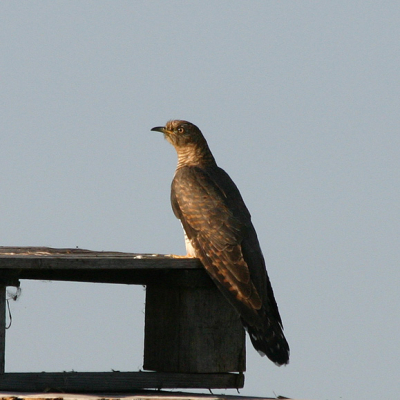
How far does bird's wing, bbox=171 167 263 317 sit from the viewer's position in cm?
717

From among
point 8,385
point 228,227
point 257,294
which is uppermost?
point 228,227

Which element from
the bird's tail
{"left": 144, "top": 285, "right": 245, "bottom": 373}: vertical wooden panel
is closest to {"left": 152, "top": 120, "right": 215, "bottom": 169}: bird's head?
{"left": 144, "top": 285, "right": 245, "bottom": 373}: vertical wooden panel

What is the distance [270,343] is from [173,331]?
724 millimetres

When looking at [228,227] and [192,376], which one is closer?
[192,376]

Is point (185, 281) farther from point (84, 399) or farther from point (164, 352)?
point (84, 399)

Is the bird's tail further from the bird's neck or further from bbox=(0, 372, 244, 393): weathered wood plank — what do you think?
the bird's neck

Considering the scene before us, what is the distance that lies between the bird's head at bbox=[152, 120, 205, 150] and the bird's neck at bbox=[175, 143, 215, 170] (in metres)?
0.05

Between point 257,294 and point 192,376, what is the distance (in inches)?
31.5

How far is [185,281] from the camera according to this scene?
7.12m

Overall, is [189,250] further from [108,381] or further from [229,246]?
[108,381]

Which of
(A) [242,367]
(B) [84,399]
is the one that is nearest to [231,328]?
(A) [242,367]

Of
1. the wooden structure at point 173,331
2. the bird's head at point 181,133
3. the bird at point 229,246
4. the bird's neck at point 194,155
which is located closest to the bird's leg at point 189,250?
the bird at point 229,246

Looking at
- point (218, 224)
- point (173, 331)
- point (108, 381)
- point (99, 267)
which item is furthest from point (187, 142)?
point (108, 381)

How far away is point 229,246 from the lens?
7.57m
